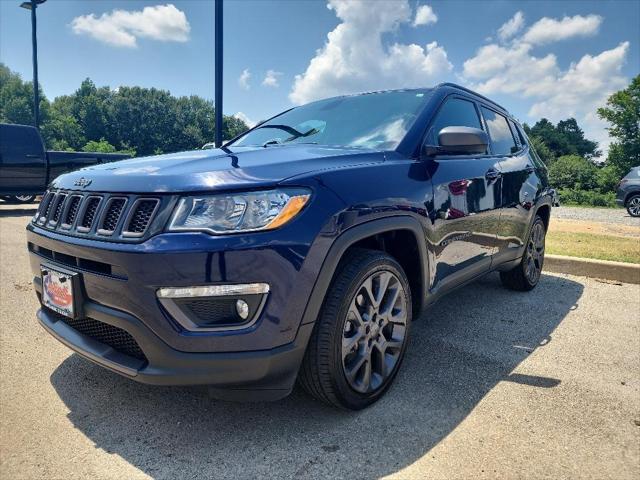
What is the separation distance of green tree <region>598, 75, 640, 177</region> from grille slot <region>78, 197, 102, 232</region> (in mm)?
34395

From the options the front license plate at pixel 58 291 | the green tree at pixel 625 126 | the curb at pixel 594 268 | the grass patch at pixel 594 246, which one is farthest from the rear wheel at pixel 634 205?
the green tree at pixel 625 126

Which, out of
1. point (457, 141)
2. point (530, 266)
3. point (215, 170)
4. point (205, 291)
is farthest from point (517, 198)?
point (205, 291)

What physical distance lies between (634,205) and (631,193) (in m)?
0.36

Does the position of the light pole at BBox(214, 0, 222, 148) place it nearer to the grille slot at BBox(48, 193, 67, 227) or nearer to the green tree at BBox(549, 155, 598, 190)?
the grille slot at BBox(48, 193, 67, 227)

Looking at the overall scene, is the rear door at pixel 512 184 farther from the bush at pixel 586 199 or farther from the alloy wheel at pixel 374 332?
the bush at pixel 586 199

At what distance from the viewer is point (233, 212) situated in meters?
1.81

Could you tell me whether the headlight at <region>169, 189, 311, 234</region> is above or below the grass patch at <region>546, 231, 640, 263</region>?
above

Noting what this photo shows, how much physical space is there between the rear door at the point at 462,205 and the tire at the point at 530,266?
979mm

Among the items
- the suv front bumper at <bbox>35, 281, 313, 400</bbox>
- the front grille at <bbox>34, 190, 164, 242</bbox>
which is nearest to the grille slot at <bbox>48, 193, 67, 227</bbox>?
the front grille at <bbox>34, 190, 164, 242</bbox>

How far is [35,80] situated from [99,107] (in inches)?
2439

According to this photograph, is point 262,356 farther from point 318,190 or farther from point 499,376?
point 499,376

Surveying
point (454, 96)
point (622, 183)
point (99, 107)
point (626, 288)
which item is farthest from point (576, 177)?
point (99, 107)

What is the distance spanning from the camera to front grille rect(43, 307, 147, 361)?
6.45 ft

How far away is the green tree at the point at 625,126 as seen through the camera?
30594mm
